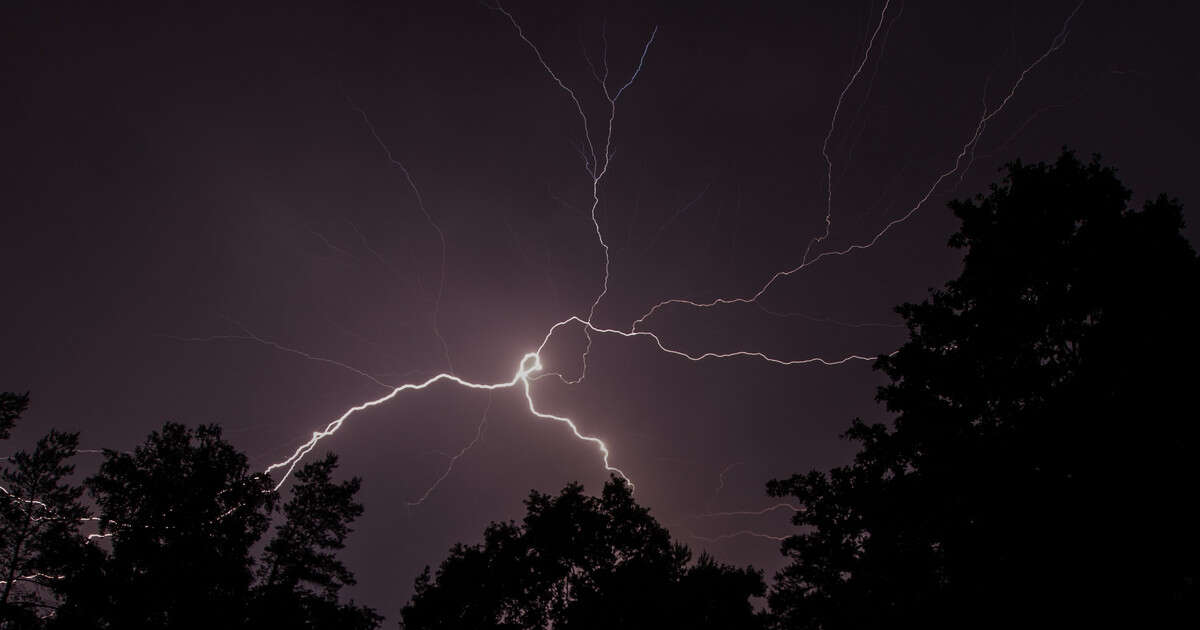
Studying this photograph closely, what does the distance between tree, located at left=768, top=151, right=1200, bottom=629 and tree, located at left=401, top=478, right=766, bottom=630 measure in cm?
510

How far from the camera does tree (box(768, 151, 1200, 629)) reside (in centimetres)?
547

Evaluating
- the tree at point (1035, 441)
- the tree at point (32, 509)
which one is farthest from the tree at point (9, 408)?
the tree at point (1035, 441)

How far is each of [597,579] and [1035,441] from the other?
36.3 ft

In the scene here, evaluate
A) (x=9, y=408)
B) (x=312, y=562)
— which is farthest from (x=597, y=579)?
(x=9, y=408)

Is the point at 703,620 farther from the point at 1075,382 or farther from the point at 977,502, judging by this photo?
the point at 1075,382

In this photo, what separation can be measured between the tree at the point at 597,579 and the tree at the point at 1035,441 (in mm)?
5098

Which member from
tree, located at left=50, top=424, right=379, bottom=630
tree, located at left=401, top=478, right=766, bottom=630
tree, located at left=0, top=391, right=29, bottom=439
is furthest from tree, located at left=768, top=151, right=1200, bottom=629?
tree, located at left=0, top=391, right=29, bottom=439

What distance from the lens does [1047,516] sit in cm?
581

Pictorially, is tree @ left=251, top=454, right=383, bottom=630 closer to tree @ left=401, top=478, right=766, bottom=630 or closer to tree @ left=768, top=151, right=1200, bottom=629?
tree @ left=401, top=478, right=766, bottom=630

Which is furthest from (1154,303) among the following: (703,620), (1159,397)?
(703,620)

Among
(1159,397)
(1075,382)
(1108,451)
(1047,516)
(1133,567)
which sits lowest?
(1133,567)

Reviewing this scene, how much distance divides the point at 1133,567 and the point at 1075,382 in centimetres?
217

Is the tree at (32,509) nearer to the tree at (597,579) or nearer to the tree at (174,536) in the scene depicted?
the tree at (174,536)

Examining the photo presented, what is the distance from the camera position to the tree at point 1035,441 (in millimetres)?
5473
